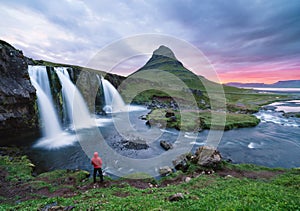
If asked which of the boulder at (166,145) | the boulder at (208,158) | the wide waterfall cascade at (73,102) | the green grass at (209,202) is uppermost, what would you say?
the wide waterfall cascade at (73,102)

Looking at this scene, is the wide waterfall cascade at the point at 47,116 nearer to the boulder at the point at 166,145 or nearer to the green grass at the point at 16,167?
the green grass at the point at 16,167

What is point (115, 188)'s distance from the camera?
39.3 ft

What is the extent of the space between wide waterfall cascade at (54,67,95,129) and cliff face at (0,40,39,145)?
31.3 feet

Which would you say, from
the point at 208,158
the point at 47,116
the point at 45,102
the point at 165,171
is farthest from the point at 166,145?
the point at 45,102

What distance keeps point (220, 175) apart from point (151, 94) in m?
71.5

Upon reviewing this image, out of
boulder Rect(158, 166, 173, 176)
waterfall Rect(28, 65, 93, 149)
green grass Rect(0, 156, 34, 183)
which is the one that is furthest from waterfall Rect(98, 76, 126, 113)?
boulder Rect(158, 166, 173, 176)

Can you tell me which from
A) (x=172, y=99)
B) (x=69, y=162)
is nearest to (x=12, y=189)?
(x=69, y=162)

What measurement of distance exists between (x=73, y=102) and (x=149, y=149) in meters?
26.5


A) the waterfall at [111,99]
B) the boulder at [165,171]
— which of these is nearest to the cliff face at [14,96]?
the boulder at [165,171]

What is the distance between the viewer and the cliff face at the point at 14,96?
22219mm

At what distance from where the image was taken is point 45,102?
29.7 meters

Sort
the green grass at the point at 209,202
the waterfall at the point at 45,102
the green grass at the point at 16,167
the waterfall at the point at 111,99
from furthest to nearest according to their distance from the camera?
the waterfall at the point at 111,99
the waterfall at the point at 45,102
the green grass at the point at 16,167
the green grass at the point at 209,202

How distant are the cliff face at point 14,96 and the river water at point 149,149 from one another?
7194 millimetres

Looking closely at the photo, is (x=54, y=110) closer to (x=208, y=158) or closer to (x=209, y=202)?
(x=208, y=158)
